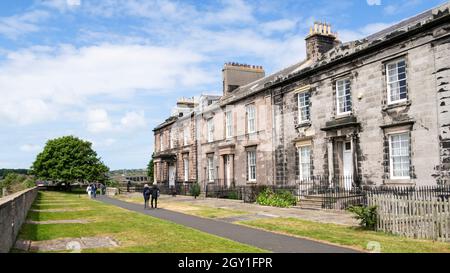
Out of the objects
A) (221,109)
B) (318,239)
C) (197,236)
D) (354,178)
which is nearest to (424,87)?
(354,178)

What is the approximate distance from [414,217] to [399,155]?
736 cm

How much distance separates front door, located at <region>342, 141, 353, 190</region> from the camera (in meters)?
21.5

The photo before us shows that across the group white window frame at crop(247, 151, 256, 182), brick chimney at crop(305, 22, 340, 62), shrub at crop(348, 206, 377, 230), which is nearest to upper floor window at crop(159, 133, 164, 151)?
white window frame at crop(247, 151, 256, 182)

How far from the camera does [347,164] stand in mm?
21938

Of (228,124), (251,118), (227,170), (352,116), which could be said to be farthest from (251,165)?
(352,116)

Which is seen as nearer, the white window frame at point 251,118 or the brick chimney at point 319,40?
the brick chimney at point 319,40

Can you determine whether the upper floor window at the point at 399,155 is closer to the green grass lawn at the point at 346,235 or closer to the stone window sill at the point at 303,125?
the green grass lawn at the point at 346,235

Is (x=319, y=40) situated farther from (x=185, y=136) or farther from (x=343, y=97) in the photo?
(x=185, y=136)

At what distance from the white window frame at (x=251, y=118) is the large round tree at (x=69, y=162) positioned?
114 feet

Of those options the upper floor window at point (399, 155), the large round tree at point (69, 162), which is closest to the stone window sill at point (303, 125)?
the upper floor window at point (399, 155)

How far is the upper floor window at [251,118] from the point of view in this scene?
99.3ft

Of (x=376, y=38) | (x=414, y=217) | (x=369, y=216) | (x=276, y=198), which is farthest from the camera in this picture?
(x=276, y=198)
